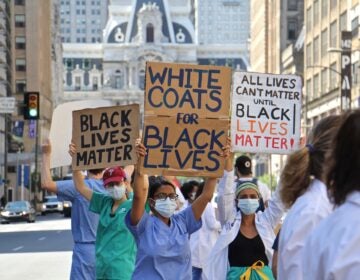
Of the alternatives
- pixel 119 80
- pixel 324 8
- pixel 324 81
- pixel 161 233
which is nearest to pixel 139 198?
pixel 161 233

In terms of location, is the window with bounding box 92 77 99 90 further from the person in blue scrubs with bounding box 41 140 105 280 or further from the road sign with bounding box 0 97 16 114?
the person in blue scrubs with bounding box 41 140 105 280

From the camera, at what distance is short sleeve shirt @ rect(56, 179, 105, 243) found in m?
9.09

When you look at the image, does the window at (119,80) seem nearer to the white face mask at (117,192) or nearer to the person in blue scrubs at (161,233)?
the white face mask at (117,192)

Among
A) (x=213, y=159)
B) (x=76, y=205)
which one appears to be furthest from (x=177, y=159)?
(x=76, y=205)

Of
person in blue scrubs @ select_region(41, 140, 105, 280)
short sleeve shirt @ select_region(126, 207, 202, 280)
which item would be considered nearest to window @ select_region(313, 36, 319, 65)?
person in blue scrubs @ select_region(41, 140, 105, 280)

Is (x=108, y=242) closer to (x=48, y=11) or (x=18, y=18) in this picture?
(x=18, y=18)

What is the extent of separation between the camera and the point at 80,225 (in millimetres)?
9156

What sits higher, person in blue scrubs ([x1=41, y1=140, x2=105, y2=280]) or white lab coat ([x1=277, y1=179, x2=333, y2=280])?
white lab coat ([x1=277, y1=179, x2=333, y2=280])

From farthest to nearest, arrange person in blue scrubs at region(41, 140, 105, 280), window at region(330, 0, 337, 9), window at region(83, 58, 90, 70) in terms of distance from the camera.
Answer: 1. window at region(83, 58, 90, 70)
2. window at region(330, 0, 337, 9)
3. person in blue scrubs at region(41, 140, 105, 280)

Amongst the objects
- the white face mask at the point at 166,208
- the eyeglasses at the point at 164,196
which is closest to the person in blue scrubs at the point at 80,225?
the eyeglasses at the point at 164,196

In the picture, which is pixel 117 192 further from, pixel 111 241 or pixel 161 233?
pixel 161 233

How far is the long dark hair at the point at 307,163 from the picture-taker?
4.42 meters

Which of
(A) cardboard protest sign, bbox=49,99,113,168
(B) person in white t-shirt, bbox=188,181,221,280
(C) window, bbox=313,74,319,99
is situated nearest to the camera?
(A) cardboard protest sign, bbox=49,99,113,168

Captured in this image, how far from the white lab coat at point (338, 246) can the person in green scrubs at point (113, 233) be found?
495 centimetres
